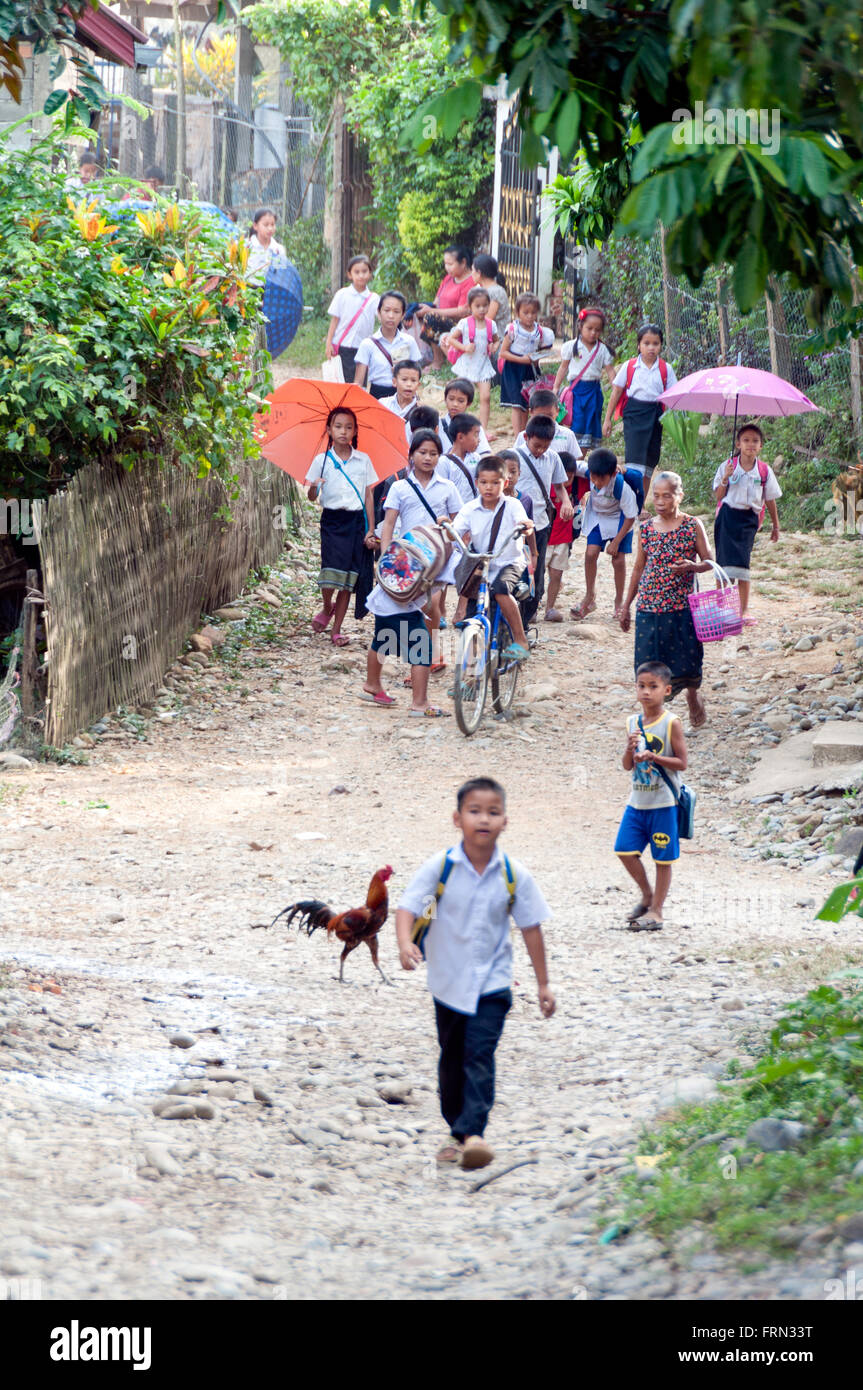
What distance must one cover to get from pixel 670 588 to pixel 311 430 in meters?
3.10

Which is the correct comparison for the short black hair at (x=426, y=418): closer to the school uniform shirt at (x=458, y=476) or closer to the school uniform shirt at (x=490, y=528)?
the school uniform shirt at (x=458, y=476)

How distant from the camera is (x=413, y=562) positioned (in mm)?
9367

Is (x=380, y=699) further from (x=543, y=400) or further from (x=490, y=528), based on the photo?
(x=543, y=400)

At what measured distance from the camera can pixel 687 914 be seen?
6.70m

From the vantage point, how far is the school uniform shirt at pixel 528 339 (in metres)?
13.4

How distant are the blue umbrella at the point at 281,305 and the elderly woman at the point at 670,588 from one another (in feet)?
23.4

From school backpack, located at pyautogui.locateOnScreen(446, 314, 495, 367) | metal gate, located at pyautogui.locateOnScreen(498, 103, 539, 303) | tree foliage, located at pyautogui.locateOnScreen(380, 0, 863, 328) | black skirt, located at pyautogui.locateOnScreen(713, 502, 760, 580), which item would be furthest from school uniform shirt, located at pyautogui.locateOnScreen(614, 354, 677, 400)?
tree foliage, located at pyautogui.locateOnScreen(380, 0, 863, 328)

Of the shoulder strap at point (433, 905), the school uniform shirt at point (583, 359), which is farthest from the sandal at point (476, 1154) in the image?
the school uniform shirt at point (583, 359)

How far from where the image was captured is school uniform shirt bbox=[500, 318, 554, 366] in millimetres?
13430

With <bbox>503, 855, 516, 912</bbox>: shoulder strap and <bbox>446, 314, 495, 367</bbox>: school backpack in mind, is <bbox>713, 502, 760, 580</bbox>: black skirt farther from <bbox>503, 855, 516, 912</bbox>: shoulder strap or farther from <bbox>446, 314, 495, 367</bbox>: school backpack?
<bbox>503, 855, 516, 912</bbox>: shoulder strap

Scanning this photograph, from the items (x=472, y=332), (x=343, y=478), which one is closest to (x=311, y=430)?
(x=343, y=478)

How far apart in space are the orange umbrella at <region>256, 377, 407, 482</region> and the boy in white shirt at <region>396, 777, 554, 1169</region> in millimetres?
6749
